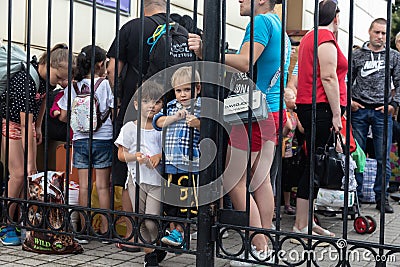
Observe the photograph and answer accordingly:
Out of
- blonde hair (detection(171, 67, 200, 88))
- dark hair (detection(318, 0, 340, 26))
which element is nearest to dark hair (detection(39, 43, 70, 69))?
blonde hair (detection(171, 67, 200, 88))

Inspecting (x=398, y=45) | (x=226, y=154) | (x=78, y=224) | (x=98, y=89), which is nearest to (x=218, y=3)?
(x=226, y=154)

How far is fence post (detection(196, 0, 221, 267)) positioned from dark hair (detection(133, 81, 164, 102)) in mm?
439

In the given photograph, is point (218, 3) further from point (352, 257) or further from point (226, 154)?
point (352, 257)

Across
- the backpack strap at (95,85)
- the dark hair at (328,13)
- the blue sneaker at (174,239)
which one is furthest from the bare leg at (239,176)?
the dark hair at (328,13)

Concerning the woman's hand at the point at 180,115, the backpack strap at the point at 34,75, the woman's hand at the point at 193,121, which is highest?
the backpack strap at the point at 34,75

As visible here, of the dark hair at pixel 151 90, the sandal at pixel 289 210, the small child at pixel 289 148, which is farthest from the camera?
the sandal at pixel 289 210

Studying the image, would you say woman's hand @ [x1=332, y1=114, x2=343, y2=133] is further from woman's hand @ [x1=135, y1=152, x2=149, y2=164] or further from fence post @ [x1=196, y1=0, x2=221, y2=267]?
woman's hand @ [x1=135, y1=152, x2=149, y2=164]

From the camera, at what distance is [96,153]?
496 cm

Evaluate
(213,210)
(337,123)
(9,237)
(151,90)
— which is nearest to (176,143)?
(151,90)

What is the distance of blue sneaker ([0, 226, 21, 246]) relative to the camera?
4.88 m

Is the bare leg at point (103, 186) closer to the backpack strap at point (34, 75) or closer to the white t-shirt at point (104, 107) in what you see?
the white t-shirt at point (104, 107)

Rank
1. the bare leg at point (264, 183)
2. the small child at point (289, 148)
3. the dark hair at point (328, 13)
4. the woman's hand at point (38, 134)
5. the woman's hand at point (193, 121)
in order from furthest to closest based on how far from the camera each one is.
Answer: the small child at point (289, 148) → the woman's hand at point (38, 134) → the dark hair at point (328, 13) → the bare leg at point (264, 183) → the woman's hand at point (193, 121)

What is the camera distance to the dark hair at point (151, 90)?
4.22m

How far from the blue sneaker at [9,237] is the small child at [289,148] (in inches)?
105
